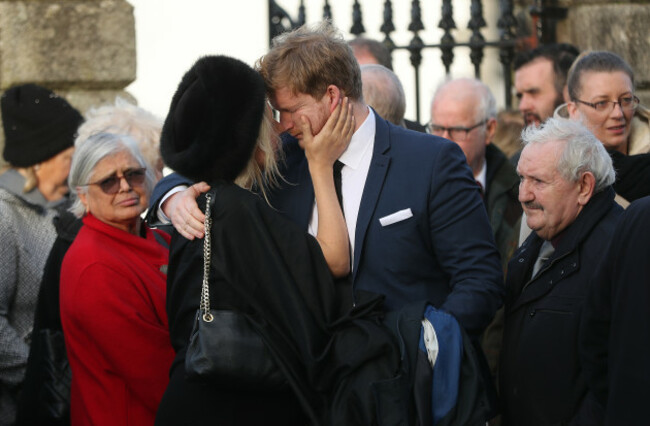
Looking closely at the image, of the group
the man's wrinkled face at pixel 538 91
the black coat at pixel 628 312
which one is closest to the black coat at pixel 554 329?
the black coat at pixel 628 312

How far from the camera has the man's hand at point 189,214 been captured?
9.59ft

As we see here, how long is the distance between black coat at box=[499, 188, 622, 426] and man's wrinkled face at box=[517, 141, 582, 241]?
0.14ft

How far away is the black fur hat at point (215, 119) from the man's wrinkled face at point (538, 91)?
2.81 metres

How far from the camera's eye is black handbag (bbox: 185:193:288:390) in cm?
275

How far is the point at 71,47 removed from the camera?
5.68m

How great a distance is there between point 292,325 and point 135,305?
2.89ft

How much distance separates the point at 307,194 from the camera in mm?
3139

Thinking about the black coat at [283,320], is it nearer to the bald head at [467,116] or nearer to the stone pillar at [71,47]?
the bald head at [467,116]

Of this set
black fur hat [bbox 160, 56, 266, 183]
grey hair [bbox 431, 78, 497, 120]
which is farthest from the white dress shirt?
grey hair [bbox 431, 78, 497, 120]

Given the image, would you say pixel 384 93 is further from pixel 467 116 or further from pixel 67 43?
pixel 67 43

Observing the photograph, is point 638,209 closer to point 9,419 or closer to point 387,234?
point 387,234

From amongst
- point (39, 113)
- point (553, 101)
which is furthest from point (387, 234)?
point (553, 101)

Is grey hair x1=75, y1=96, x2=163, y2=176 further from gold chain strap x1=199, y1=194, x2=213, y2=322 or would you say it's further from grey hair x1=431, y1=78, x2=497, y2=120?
gold chain strap x1=199, y1=194, x2=213, y2=322

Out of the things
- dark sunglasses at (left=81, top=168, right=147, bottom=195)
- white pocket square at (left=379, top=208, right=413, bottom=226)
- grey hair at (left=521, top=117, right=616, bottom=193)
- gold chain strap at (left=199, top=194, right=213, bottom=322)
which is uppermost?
grey hair at (left=521, top=117, right=616, bottom=193)
